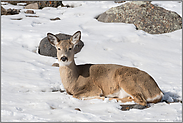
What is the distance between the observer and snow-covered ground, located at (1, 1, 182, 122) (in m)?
4.54

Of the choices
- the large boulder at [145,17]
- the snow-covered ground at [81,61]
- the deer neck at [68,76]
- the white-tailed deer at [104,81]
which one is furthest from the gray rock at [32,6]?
the deer neck at [68,76]

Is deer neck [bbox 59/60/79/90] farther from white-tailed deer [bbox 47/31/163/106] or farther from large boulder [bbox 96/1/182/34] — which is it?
large boulder [bbox 96/1/182/34]

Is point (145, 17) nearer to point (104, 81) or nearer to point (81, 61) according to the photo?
point (81, 61)

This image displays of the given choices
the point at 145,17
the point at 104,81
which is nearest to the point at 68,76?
the point at 104,81

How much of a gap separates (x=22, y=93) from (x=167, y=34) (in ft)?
26.8

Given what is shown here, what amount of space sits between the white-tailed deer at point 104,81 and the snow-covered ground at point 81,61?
262 millimetres

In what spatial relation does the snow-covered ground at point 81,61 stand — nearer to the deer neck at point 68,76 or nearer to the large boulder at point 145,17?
the deer neck at point 68,76

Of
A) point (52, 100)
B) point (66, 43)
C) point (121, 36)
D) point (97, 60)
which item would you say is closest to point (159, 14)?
point (121, 36)

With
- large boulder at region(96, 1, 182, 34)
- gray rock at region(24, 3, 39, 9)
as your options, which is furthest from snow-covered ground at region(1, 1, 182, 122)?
gray rock at region(24, 3, 39, 9)

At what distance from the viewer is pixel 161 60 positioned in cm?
919

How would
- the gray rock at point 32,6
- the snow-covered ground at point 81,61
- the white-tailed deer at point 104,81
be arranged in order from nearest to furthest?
the snow-covered ground at point 81,61 → the white-tailed deer at point 104,81 → the gray rock at point 32,6

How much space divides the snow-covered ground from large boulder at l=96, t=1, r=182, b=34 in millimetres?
432

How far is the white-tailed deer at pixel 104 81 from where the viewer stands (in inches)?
209

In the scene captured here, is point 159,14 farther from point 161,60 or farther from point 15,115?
point 15,115
